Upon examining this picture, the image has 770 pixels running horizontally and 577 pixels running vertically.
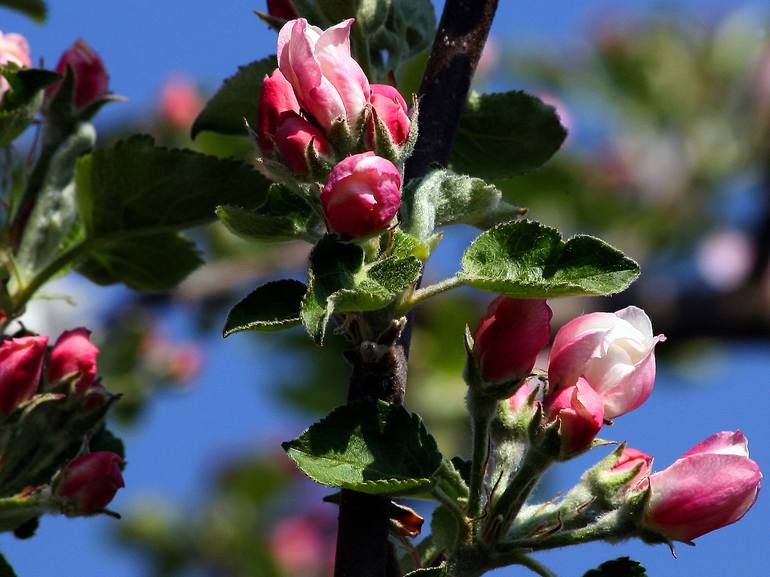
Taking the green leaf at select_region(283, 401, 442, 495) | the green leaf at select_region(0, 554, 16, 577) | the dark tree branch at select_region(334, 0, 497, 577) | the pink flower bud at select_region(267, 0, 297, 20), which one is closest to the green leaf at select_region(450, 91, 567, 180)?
the dark tree branch at select_region(334, 0, 497, 577)

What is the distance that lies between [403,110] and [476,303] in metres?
3.37

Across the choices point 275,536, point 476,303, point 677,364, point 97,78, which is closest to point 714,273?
point 677,364

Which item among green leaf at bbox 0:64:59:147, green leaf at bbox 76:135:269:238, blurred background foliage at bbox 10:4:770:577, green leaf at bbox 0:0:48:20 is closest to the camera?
green leaf at bbox 0:64:59:147

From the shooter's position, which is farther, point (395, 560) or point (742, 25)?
point (742, 25)

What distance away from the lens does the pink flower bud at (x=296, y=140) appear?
125cm

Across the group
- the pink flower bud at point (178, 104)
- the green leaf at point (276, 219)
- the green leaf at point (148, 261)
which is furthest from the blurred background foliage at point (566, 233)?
the green leaf at point (276, 219)

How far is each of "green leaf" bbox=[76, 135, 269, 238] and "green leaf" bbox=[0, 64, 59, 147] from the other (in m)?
0.10

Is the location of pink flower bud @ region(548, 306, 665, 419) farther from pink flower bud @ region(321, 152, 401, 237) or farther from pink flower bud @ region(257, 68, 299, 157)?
pink flower bud @ region(257, 68, 299, 157)

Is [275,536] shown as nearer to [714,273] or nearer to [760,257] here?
[760,257]

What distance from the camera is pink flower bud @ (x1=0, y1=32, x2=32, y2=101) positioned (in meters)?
1.72

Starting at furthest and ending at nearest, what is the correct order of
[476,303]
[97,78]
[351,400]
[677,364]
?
[677,364]
[476,303]
[97,78]
[351,400]

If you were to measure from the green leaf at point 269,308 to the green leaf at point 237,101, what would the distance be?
0.42 metres

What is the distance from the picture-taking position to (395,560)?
1.34m

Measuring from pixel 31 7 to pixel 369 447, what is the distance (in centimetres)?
107
